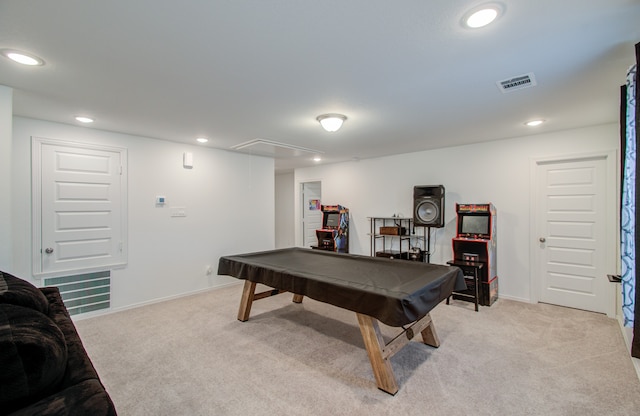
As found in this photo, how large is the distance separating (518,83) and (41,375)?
3227 millimetres

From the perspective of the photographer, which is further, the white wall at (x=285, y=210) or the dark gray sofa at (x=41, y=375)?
the white wall at (x=285, y=210)

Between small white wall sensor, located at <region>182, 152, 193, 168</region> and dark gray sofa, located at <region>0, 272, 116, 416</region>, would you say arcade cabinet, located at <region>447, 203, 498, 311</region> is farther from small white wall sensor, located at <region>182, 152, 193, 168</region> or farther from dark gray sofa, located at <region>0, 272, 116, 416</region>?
small white wall sensor, located at <region>182, 152, 193, 168</region>

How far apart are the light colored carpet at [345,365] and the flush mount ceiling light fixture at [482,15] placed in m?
2.35

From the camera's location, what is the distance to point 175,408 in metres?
1.95

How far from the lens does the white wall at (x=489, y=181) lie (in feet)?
12.6

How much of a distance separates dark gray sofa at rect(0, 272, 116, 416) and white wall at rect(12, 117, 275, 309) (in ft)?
9.85

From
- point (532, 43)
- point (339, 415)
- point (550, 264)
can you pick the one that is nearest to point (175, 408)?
point (339, 415)

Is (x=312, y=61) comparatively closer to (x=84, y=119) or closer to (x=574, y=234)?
(x=84, y=119)

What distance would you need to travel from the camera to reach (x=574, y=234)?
3.75 metres

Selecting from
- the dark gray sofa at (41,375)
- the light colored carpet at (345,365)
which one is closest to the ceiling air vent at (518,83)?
the light colored carpet at (345,365)

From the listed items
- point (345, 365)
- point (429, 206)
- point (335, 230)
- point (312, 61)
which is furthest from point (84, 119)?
point (429, 206)

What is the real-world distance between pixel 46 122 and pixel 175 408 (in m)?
3.45

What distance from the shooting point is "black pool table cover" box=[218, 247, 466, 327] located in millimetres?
1981

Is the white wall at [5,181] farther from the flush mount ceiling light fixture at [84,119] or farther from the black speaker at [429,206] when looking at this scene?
the black speaker at [429,206]
